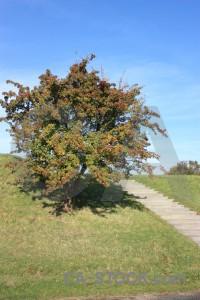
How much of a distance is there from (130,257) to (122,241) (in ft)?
3.82

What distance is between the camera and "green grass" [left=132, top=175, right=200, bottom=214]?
18280 millimetres

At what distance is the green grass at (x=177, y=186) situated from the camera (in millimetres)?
18280

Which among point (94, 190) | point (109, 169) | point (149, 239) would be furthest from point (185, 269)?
point (94, 190)

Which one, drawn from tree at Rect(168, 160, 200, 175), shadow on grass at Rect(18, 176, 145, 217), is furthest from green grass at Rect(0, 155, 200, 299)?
tree at Rect(168, 160, 200, 175)

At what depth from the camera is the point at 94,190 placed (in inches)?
629

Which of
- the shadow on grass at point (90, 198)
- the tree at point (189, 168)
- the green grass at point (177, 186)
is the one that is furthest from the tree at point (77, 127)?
the tree at point (189, 168)

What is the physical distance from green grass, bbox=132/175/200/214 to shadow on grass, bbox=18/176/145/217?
11.1 feet

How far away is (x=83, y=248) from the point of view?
9.58 metres

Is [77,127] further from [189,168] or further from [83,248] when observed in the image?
[189,168]

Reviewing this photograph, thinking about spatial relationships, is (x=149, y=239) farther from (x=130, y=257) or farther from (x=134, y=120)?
(x=134, y=120)

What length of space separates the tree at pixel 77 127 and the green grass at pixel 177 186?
619cm

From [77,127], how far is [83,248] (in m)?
4.12

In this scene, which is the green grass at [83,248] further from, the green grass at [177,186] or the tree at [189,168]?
the tree at [189,168]

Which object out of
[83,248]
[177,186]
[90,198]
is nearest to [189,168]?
[177,186]
